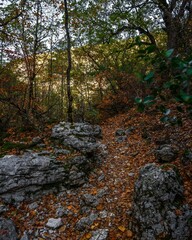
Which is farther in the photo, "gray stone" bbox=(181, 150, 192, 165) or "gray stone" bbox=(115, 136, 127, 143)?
"gray stone" bbox=(115, 136, 127, 143)

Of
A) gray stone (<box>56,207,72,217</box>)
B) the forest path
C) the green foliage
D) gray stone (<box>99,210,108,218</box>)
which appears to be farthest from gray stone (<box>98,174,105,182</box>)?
the green foliage

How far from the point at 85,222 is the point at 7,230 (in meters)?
1.56

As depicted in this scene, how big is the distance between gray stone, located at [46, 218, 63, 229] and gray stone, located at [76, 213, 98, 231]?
402 mm

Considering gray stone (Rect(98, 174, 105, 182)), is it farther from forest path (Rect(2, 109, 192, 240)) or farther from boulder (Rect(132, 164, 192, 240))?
boulder (Rect(132, 164, 192, 240))

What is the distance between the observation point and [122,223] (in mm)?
3801

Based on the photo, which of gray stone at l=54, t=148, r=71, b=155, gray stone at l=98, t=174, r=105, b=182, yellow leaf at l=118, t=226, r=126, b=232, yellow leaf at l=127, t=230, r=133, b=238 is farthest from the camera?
gray stone at l=54, t=148, r=71, b=155

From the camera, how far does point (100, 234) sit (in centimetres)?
362

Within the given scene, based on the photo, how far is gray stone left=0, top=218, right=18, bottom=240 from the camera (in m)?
3.59

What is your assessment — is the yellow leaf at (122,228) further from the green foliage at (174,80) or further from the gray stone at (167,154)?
the green foliage at (174,80)

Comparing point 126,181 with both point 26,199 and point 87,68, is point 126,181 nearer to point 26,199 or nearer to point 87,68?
point 26,199

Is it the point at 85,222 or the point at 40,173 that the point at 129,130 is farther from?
the point at 85,222

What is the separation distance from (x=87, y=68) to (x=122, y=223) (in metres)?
14.8

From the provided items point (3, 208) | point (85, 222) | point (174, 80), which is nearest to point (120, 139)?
point (85, 222)

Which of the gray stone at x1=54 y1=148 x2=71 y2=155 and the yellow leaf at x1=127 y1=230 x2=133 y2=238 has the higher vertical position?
the gray stone at x1=54 y1=148 x2=71 y2=155
